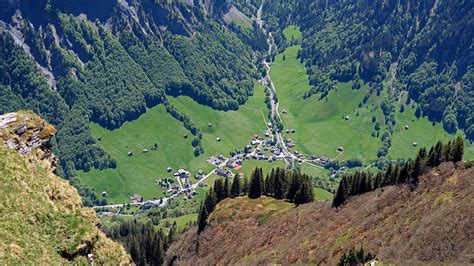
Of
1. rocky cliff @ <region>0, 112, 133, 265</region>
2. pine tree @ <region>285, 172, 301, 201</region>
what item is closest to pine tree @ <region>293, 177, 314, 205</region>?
pine tree @ <region>285, 172, 301, 201</region>

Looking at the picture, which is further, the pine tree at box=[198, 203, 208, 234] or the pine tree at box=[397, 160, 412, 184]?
the pine tree at box=[198, 203, 208, 234]

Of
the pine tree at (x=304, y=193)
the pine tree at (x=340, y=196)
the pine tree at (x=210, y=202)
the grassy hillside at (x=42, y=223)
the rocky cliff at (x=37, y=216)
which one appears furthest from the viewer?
the pine tree at (x=210, y=202)

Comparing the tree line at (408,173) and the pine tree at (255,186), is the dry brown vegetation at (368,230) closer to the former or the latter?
the tree line at (408,173)

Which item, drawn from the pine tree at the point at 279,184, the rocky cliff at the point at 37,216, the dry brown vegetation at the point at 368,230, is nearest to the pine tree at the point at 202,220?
the dry brown vegetation at the point at 368,230

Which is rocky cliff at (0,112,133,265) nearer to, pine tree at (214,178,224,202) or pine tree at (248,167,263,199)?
pine tree at (248,167,263,199)

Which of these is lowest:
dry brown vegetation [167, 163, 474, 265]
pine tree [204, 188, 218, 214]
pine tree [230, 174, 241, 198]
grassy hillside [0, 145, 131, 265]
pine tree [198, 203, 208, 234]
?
grassy hillside [0, 145, 131, 265]

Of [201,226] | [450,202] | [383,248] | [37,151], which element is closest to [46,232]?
[37,151]

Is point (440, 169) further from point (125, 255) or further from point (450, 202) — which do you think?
point (125, 255)

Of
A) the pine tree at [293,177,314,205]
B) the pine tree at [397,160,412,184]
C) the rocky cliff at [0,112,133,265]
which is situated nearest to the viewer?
the rocky cliff at [0,112,133,265]

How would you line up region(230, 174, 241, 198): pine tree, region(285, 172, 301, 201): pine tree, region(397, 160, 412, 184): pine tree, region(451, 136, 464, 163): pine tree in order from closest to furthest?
1. region(451, 136, 464, 163): pine tree
2. region(397, 160, 412, 184): pine tree
3. region(285, 172, 301, 201): pine tree
4. region(230, 174, 241, 198): pine tree
